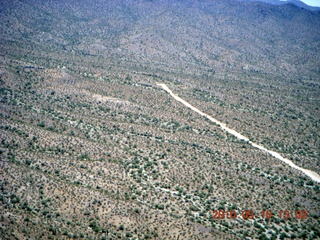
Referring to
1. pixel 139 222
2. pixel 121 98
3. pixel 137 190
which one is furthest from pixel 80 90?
pixel 139 222

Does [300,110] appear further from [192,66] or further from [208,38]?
[208,38]

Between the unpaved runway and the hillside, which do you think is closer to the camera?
the hillside
